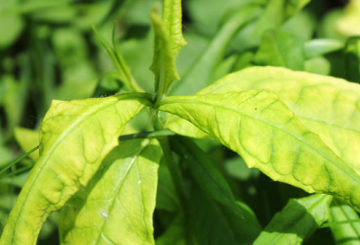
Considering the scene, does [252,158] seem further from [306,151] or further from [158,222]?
[158,222]

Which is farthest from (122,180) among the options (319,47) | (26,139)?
(319,47)

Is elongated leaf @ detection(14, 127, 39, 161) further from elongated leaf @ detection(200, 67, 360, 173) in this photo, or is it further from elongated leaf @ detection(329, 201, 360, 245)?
elongated leaf @ detection(329, 201, 360, 245)

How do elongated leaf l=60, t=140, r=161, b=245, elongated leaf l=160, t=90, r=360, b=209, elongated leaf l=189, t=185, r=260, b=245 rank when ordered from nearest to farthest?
elongated leaf l=160, t=90, r=360, b=209, elongated leaf l=60, t=140, r=161, b=245, elongated leaf l=189, t=185, r=260, b=245

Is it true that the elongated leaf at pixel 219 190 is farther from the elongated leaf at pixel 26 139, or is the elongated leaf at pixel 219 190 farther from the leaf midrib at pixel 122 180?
the elongated leaf at pixel 26 139

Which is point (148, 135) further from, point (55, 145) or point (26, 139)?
point (26, 139)

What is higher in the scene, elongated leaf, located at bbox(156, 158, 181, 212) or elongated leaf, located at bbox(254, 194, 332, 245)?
elongated leaf, located at bbox(254, 194, 332, 245)

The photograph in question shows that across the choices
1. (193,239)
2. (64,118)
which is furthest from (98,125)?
(193,239)

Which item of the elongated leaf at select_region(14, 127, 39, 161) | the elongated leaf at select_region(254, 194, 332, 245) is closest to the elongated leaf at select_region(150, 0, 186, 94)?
the elongated leaf at select_region(254, 194, 332, 245)
